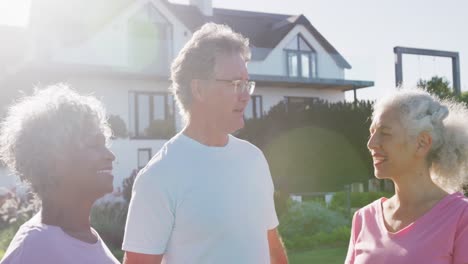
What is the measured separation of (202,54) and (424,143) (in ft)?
4.53

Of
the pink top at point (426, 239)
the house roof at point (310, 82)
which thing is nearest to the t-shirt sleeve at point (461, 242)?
the pink top at point (426, 239)

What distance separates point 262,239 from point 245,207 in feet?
0.77

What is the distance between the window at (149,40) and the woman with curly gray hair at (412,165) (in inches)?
936

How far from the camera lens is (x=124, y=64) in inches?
1064

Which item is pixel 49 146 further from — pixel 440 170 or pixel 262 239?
pixel 440 170

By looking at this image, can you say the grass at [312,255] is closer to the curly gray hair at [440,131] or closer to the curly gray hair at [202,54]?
the curly gray hair at [440,131]

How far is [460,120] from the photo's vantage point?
13.0 feet

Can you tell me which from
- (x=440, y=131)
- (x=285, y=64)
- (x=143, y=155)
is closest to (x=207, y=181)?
(x=440, y=131)

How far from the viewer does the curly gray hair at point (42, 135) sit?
3.15 metres

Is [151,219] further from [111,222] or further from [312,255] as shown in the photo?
[111,222]

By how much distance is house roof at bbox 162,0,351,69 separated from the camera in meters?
33.1

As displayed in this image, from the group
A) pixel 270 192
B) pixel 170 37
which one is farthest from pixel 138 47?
pixel 270 192

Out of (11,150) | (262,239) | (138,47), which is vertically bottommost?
(262,239)

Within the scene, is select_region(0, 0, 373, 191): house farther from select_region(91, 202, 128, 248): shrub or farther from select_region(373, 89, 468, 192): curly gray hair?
select_region(373, 89, 468, 192): curly gray hair
